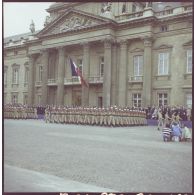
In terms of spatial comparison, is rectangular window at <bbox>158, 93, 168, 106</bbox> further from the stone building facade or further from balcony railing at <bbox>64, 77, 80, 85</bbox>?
balcony railing at <bbox>64, 77, 80, 85</bbox>

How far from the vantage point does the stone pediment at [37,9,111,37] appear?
30516 mm

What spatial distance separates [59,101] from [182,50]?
11761mm

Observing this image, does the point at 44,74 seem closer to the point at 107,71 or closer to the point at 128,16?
the point at 107,71

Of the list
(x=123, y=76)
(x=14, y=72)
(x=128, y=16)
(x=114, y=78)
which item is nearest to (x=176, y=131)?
(x=14, y=72)

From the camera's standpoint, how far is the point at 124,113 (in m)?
22.5

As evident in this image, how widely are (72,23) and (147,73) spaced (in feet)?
27.5

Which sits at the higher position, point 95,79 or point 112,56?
point 112,56

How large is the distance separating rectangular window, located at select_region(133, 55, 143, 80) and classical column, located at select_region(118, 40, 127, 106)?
2.66ft

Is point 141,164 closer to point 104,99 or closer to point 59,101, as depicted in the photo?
point 104,99

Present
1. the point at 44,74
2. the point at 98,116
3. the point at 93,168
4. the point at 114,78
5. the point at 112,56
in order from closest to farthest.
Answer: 1. the point at 93,168
2. the point at 98,116
3. the point at 114,78
4. the point at 112,56
5. the point at 44,74

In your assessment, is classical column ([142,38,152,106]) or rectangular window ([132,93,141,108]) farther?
rectangular window ([132,93,141,108])

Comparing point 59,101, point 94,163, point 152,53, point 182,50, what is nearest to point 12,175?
point 94,163

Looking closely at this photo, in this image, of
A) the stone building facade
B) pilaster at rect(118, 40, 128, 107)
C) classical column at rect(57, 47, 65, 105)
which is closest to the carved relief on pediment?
the stone building facade

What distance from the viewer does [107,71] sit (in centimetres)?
2998
